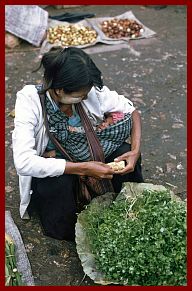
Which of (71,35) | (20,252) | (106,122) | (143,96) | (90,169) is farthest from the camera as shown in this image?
(71,35)

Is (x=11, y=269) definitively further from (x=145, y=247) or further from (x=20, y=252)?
(x=145, y=247)

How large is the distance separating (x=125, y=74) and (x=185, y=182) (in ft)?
5.71

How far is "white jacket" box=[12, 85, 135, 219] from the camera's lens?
2.73m

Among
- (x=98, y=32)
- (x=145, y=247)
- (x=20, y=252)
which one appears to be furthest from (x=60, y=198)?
(x=98, y=32)

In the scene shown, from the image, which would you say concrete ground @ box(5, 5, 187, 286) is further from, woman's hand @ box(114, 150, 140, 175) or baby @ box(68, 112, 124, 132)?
baby @ box(68, 112, 124, 132)

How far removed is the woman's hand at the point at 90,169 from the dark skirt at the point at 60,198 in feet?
0.42

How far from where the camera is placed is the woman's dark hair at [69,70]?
2627 millimetres

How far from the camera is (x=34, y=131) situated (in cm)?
290

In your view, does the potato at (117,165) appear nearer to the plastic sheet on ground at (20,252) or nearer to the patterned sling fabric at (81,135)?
the patterned sling fabric at (81,135)

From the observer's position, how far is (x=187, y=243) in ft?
8.70

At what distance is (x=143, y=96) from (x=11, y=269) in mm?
2539

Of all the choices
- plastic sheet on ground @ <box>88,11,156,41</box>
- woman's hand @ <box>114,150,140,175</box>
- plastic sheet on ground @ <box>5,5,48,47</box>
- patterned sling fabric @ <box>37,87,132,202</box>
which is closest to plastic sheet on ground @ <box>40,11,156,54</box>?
plastic sheet on ground @ <box>88,11,156,41</box>

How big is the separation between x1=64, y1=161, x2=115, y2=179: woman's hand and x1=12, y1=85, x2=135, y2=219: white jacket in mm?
48

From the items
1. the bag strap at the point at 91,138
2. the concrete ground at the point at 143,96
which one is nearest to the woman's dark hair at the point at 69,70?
the bag strap at the point at 91,138
